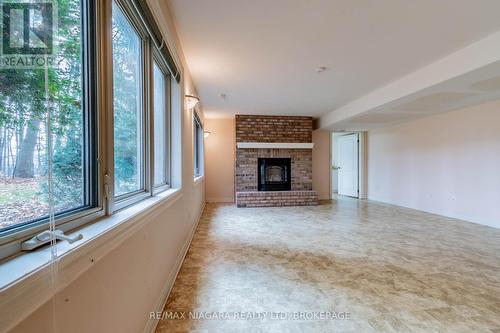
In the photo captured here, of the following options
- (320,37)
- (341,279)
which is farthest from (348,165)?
(341,279)

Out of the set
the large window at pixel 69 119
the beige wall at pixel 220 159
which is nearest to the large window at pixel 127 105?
the large window at pixel 69 119

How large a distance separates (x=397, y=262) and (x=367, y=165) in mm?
5482

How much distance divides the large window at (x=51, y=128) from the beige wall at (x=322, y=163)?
6.78 meters

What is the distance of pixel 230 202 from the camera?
22.7 feet

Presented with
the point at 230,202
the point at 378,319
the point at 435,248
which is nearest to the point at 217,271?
the point at 378,319

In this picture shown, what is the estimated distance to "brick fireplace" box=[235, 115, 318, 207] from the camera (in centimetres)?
645

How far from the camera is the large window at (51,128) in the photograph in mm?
692

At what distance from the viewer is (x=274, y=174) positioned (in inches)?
270

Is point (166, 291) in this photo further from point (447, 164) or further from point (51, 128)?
point (447, 164)

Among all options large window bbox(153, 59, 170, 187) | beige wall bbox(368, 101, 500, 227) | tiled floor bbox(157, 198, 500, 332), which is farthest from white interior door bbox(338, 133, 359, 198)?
large window bbox(153, 59, 170, 187)

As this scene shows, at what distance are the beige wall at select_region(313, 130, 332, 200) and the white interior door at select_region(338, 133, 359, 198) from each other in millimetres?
1093

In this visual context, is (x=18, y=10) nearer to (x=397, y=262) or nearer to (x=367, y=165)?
(x=397, y=262)

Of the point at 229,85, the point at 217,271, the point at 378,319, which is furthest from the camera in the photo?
the point at 229,85

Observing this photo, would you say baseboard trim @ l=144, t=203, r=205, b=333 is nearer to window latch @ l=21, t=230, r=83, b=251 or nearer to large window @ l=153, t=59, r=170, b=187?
large window @ l=153, t=59, r=170, b=187
